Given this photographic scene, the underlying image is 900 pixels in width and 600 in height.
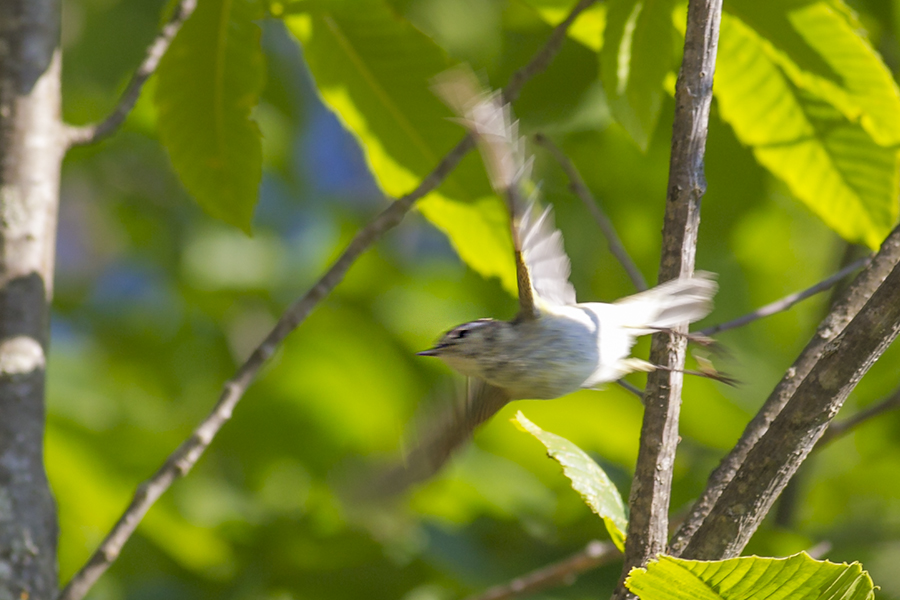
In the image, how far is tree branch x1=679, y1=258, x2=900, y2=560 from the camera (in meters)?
0.80

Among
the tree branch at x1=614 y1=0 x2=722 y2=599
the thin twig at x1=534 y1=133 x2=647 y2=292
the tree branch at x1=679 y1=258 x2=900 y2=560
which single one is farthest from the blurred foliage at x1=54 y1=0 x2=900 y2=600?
the tree branch at x1=679 y1=258 x2=900 y2=560

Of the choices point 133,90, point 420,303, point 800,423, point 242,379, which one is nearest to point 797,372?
point 800,423

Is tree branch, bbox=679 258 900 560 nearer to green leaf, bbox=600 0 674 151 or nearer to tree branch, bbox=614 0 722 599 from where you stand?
tree branch, bbox=614 0 722 599

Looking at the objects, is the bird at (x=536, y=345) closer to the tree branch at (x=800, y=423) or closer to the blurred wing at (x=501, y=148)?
the blurred wing at (x=501, y=148)

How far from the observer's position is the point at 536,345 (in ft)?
3.96

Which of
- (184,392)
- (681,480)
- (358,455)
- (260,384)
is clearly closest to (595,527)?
(681,480)

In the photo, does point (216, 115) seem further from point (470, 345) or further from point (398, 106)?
point (470, 345)

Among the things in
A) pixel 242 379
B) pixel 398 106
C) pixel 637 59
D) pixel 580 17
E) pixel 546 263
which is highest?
pixel 580 17

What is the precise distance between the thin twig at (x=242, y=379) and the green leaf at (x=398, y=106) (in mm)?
192

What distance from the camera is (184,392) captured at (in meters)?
3.17

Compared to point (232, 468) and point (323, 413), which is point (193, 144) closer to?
point (323, 413)

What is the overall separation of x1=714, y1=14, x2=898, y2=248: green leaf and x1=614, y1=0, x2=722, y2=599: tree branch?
1.80 feet

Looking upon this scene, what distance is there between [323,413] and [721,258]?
4.23 ft

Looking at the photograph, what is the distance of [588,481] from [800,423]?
0.87 feet
